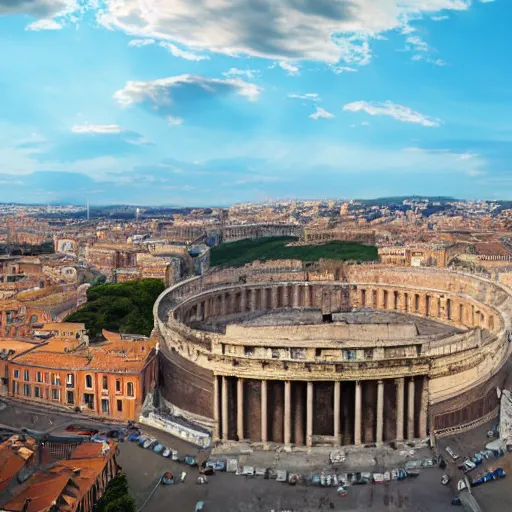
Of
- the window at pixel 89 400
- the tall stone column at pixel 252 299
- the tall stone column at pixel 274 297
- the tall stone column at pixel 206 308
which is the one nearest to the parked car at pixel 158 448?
the window at pixel 89 400

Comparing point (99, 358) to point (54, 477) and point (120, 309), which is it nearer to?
point (54, 477)

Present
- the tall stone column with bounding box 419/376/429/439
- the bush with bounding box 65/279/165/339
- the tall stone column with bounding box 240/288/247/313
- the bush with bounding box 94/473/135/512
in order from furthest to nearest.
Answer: the tall stone column with bounding box 240/288/247/313 < the bush with bounding box 65/279/165/339 < the tall stone column with bounding box 419/376/429/439 < the bush with bounding box 94/473/135/512

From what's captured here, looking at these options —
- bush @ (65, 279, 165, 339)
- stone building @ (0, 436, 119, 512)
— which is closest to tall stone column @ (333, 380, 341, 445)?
stone building @ (0, 436, 119, 512)

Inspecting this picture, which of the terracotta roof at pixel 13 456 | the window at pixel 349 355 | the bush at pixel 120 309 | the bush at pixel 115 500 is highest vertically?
the window at pixel 349 355

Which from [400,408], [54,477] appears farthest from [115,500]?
[400,408]

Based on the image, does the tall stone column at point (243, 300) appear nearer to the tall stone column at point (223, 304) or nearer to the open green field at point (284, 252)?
the tall stone column at point (223, 304)

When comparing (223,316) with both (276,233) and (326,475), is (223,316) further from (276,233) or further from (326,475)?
(276,233)

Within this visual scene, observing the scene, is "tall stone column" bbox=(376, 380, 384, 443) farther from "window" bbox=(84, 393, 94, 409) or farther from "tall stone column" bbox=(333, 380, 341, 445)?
"window" bbox=(84, 393, 94, 409)
